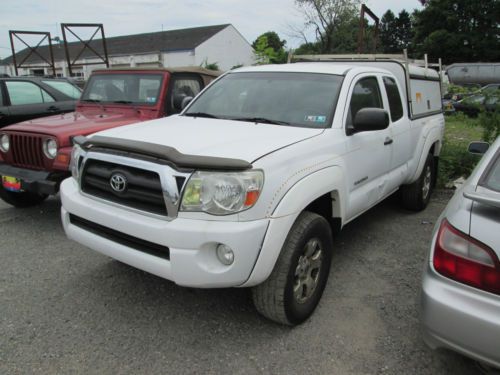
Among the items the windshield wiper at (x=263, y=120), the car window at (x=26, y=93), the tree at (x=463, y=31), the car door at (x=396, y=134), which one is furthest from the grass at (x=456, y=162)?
the tree at (x=463, y=31)

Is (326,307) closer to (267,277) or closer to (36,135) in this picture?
(267,277)

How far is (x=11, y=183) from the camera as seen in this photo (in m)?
4.80

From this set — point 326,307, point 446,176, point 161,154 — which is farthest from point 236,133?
point 446,176

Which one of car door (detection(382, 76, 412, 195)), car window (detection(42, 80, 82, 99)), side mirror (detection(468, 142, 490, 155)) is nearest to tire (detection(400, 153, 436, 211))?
car door (detection(382, 76, 412, 195))

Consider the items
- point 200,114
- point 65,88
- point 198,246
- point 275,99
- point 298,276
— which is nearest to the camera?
point 198,246

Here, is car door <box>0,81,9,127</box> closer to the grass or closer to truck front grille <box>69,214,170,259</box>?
truck front grille <box>69,214,170,259</box>

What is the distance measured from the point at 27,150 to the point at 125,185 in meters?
2.63

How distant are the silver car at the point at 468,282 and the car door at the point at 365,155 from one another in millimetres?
1368

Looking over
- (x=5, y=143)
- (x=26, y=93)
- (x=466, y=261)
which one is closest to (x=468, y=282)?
(x=466, y=261)

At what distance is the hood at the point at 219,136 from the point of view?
2693mm

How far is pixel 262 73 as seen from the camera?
13.4 feet

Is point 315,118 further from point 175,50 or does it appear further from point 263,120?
point 175,50

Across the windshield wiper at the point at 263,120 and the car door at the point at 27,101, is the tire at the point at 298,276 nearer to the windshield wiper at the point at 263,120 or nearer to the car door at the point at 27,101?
the windshield wiper at the point at 263,120

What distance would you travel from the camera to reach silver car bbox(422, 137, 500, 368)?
1.93 m
